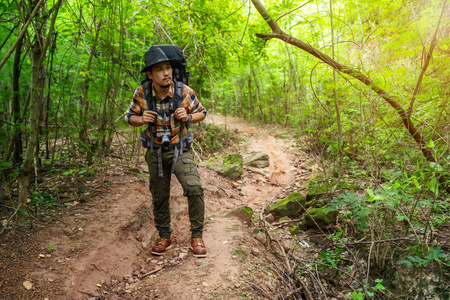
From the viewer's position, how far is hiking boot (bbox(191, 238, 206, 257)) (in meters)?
3.01

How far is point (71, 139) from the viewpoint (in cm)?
422

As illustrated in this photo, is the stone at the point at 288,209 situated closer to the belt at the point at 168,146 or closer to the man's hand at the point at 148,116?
the belt at the point at 168,146

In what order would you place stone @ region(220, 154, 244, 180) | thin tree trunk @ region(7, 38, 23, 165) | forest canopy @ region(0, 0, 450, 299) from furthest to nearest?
stone @ region(220, 154, 244, 180) → thin tree trunk @ region(7, 38, 23, 165) → forest canopy @ region(0, 0, 450, 299)

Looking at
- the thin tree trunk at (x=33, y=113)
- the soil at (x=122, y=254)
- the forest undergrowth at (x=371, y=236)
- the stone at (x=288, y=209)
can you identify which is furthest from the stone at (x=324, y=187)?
the thin tree trunk at (x=33, y=113)

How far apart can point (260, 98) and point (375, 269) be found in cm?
1236

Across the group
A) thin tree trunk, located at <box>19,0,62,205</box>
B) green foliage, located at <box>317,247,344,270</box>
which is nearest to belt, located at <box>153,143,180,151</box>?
thin tree trunk, located at <box>19,0,62,205</box>

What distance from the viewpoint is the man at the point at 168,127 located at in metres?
2.87

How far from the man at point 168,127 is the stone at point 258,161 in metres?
4.77

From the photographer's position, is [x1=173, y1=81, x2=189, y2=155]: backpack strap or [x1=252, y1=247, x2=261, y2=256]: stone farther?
[x1=252, y1=247, x2=261, y2=256]: stone

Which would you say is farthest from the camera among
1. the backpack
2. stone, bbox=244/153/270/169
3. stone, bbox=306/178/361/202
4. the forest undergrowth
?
stone, bbox=244/153/270/169

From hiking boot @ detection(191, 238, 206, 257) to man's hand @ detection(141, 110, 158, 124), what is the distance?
4.62 feet

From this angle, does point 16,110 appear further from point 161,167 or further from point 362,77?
point 362,77

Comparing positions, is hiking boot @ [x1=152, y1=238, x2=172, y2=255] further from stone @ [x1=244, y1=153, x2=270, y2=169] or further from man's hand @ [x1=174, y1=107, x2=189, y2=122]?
stone @ [x1=244, y1=153, x2=270, y2=169]

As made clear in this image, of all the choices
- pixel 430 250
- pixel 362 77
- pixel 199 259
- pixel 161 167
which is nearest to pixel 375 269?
pixel 430 250
